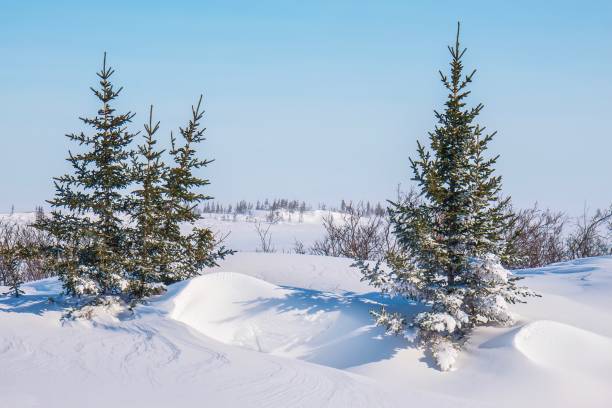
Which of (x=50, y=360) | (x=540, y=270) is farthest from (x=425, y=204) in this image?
(x=540, y=270)

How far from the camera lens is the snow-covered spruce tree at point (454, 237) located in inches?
310

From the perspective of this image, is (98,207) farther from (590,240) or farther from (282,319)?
(590,240)

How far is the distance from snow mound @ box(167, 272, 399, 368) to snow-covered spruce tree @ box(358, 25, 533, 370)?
0.70 metres

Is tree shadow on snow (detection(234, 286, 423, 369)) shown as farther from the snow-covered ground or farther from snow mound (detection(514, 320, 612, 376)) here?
snow mound (detection(514, 320, 612, 376))

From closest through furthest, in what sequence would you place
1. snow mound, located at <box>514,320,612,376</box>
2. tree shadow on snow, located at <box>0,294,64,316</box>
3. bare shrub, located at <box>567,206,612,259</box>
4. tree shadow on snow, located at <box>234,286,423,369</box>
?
snow mound, located at <box>514,320,612,376</box>, tree shadow on snow, located at <box>234,286,423,369</box>, tree shadow on snow, located at <box>0,294,64,316</box>, bare shrub, located at <box>567,206,612,259</box>

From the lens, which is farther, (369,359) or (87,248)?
(87,248)

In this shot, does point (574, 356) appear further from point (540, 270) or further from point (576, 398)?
point (540, 270)

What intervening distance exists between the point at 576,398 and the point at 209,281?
19.2ft

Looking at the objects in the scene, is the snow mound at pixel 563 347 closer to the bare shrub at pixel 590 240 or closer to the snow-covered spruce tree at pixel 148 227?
the snow-covered spruce tree at pixel 148 227

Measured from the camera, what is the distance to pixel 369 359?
25.3 ft

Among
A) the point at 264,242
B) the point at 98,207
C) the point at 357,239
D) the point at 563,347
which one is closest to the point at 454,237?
the point at 563,347

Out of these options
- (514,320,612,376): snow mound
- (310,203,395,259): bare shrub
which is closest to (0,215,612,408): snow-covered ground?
(514,320,612,376): snow mound

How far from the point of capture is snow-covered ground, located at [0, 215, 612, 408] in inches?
226

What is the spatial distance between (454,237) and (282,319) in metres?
3.02
